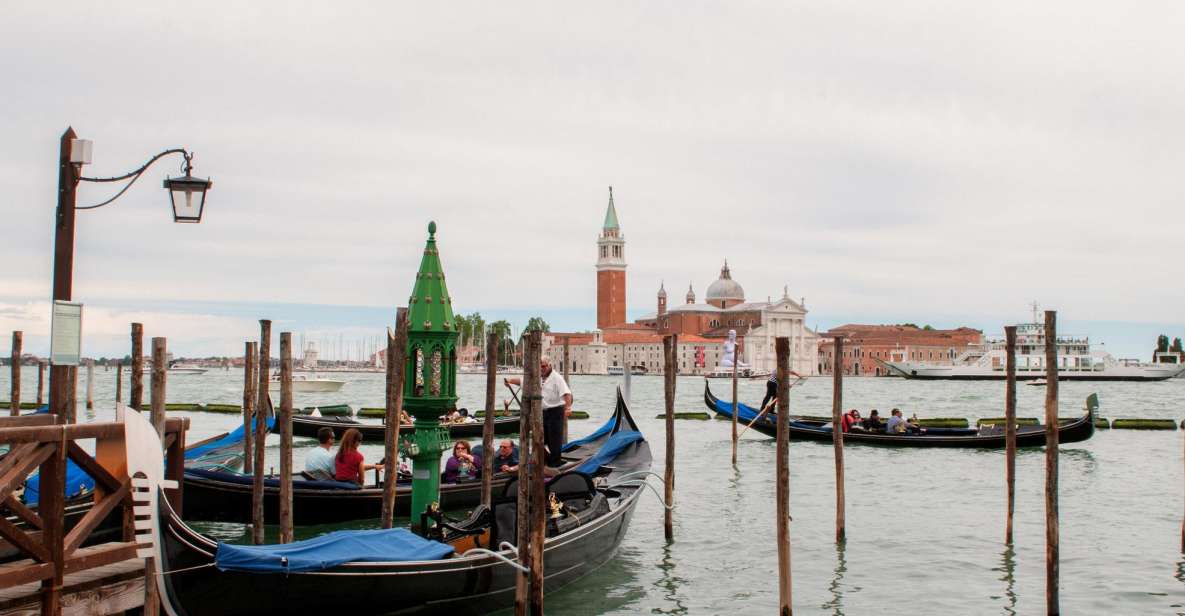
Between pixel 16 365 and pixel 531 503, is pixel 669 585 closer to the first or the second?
pixel 531 503

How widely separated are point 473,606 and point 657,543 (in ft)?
10.1

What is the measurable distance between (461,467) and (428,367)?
2.50 metres

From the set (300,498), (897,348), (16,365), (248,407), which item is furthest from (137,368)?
(897,348)

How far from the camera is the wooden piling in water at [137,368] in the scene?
189 inches

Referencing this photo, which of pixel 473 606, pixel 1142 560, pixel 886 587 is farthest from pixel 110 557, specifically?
pixel 1142 560

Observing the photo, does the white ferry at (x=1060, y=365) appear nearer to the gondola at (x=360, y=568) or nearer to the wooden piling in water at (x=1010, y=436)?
the wooden piling in water at (x=1010, y=436)

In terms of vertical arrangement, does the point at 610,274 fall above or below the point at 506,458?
above

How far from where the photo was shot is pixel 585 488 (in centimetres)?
656

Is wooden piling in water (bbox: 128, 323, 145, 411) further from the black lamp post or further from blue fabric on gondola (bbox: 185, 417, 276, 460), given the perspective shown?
blue fabric on gondola (bbox: 185, 417, 276, 460)

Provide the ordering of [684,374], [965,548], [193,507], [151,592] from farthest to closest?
[684,374], [965,548], [193,507], [151,592]

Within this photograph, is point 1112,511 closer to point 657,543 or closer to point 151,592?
point 657,543

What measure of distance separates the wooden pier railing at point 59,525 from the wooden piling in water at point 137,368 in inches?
21.7

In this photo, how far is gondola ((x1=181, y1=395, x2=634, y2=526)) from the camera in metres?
7.29

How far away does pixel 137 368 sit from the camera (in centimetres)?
520
